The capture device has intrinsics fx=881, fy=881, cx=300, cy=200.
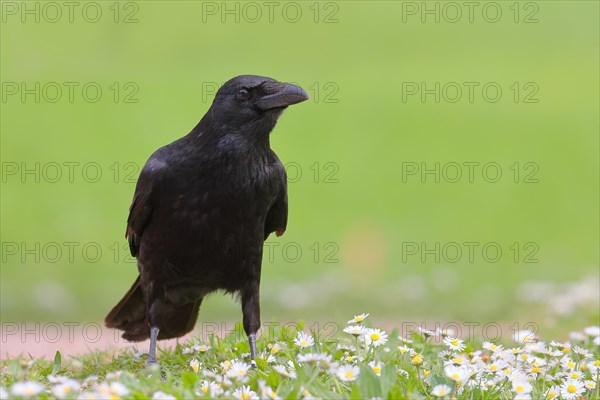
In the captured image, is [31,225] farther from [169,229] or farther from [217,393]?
[217,393]

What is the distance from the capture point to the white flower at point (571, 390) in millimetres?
4134

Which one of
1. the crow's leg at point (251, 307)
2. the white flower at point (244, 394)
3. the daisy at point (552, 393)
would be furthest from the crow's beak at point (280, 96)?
the daisy at point (552, 393)

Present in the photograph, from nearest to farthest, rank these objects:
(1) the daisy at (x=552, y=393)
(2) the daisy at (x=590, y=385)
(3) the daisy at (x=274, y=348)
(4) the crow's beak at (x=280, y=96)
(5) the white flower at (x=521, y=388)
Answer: (5) the white flower at (x=521, y=388) < (1) the daisy at (x=552, y=393) < (2) the daisy at (x=590, y=385) < (3) the daisy at (x=274, y=348) < (4) the crow's beak at (x=280, y=96)

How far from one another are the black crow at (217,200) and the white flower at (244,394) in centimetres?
107

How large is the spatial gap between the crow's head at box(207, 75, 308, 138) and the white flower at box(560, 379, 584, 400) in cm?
205

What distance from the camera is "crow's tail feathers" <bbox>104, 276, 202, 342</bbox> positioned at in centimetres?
553

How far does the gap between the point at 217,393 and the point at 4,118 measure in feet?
30.6

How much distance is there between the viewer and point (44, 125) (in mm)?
11648

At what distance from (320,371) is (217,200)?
1.30 meters

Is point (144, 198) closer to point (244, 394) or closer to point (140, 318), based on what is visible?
point (140, 318)

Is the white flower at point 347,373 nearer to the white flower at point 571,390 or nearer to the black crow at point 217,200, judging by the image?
the white flower at point 571,390

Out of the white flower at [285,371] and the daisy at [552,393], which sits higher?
the white flower at [285,371]

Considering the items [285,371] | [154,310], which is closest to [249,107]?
[154,310]

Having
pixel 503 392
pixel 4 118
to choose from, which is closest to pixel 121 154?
pixel 4 118
